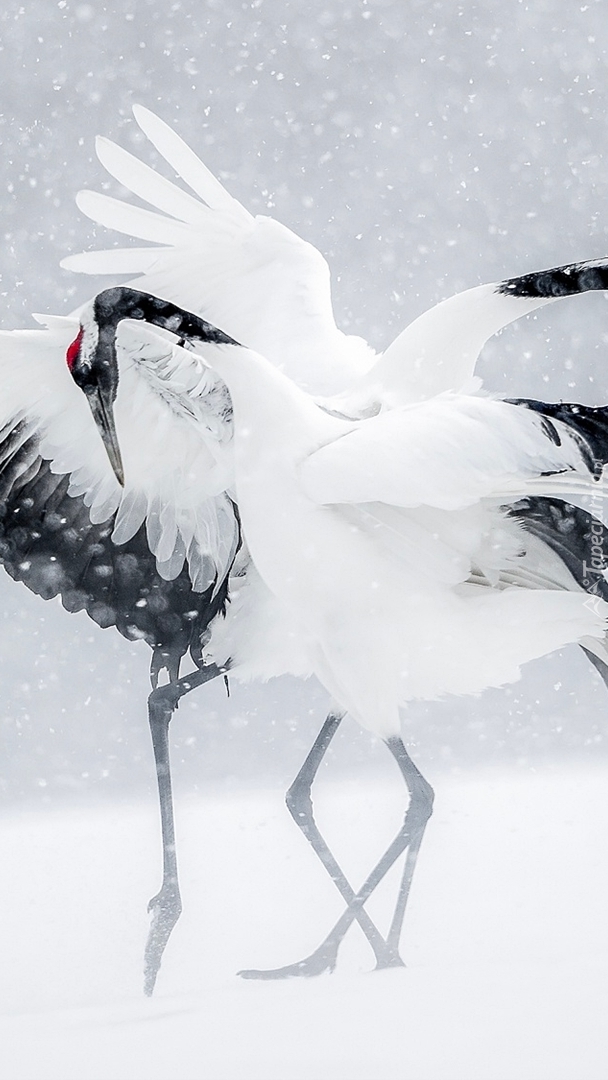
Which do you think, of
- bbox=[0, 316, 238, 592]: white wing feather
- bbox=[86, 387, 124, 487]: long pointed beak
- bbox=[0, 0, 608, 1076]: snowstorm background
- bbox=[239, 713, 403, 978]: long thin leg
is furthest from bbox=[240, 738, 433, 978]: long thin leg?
bbox=[0, 0, 608, 1076]: snowstorm background

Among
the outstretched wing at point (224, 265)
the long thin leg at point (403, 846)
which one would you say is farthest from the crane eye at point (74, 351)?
the long thin leg at point (403, 846)

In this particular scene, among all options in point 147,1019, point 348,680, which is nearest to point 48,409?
point 348,680

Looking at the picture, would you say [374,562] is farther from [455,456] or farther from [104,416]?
[104,416]

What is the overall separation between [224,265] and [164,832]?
2.54 ft

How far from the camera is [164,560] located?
1.62 meters

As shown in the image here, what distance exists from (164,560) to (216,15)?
1.93 meters

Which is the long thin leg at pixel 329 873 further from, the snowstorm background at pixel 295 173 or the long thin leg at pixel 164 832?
the snowstorm background at pixel 295 173

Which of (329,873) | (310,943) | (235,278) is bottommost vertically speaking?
(310,943)

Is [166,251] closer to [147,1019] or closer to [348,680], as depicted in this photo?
[348,680]

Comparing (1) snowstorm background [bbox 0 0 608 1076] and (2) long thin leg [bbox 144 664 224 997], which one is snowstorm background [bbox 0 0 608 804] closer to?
(1) snowstorm background [bbox 0 0 608 1076]

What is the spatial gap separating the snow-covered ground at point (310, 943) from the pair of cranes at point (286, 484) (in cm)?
24

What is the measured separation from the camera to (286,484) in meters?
1.32

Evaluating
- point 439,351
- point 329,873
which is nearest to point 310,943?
point 329,873

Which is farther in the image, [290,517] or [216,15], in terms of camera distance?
[216,15]
